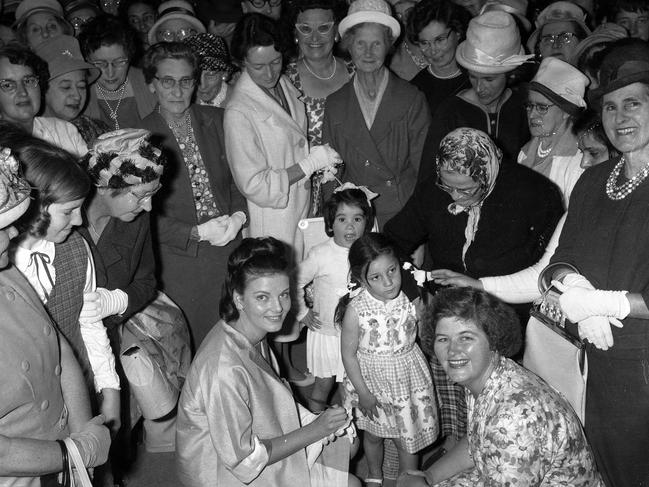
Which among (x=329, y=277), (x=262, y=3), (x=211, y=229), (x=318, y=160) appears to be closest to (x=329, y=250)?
(x=329, y=277)

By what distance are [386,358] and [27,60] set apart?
227 cm

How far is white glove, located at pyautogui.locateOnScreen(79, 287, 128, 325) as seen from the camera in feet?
8.82

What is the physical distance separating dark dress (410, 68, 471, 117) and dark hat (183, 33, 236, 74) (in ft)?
3.95

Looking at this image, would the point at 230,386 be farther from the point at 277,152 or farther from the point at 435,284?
the point at 277,152

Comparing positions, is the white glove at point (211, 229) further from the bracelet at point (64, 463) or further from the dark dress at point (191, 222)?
the bracelet at point (64, 463)

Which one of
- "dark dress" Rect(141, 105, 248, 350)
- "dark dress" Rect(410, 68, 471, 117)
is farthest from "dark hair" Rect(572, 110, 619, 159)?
"dark dress" Rect(141, 105, 248, 350)

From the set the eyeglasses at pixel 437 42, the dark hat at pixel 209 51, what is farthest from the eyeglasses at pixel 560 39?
the dark hat at pixel 209 51

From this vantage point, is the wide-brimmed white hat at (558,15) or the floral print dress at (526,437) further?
the wide-brimmed white hat at (558,15)

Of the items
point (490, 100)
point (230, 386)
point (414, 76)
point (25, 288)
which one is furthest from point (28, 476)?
point (414, 76)

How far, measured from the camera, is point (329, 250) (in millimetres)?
3793

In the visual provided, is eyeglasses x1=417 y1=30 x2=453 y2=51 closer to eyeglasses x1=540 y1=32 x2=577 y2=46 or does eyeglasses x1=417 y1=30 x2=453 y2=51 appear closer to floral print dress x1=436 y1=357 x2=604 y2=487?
eyeglasses x1=540 y1=32 x2=577 y2=46

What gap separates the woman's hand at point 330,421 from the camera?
2.74 meters

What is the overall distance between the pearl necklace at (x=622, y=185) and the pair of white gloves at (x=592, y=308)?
32 cm

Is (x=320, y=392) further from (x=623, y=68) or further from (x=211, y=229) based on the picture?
(x=623, y=68)
